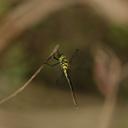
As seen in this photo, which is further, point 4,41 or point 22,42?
point 22,42

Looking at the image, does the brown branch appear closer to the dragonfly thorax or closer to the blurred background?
the blurred background

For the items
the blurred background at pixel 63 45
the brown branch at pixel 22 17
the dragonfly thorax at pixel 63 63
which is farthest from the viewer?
the blurred background at pixel 63 45

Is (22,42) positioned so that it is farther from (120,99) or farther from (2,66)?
(120,99)

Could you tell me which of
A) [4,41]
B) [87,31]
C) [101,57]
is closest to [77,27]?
[87,31]

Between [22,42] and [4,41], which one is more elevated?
[22,42]

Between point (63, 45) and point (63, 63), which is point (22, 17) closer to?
point (63, 45)

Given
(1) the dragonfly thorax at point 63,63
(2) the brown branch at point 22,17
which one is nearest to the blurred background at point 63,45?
(2) the brown branch at point 22,17

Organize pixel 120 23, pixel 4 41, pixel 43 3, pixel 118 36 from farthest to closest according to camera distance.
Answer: pixel 118 36 → pixel 120 23 → pixel 43 3 → pixel 4 41

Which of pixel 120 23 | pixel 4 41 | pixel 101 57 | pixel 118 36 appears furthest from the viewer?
pixel 118 36

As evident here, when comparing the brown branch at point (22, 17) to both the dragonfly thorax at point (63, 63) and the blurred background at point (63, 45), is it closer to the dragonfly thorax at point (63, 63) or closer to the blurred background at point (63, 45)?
the blurred background at point (63, 45)
